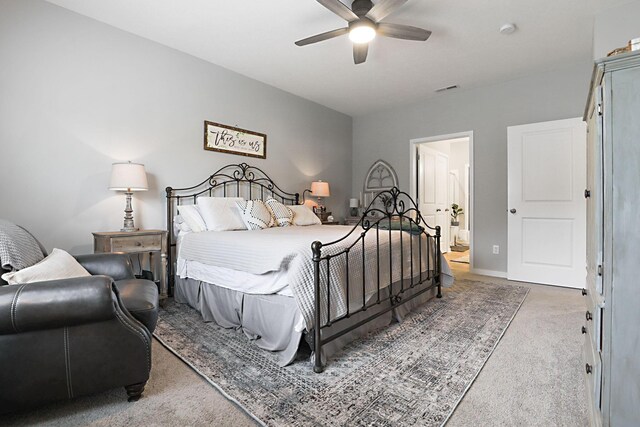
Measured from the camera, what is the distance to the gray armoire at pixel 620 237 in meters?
1.07

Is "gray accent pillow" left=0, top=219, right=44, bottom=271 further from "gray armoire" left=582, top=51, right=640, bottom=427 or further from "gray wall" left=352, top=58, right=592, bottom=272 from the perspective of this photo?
"gray wall" left=352, top=58, right=592, bottom=272

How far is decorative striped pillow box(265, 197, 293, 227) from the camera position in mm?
3689

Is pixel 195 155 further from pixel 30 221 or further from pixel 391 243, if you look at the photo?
pixel 391 243

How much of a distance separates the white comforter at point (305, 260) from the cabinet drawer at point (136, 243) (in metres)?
0.26

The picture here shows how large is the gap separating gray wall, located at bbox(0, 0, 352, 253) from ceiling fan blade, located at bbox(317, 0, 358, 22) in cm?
196

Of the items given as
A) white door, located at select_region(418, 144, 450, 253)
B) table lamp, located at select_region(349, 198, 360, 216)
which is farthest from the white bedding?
white door, located at select_region(418, 144, 450, 253)

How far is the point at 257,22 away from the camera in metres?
2.88

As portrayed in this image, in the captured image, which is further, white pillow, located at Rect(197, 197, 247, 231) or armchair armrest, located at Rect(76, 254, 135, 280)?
white pillow, located at Rect(197, 197, 247, 231)

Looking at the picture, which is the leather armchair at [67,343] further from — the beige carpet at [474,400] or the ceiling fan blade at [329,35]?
the ceiling fan blade at [329,35]

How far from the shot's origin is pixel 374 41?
10.6 feet

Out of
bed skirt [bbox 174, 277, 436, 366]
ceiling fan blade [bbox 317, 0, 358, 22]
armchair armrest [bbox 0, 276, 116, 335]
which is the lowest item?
bed skirt [bbox 174, 277, 436, 366]

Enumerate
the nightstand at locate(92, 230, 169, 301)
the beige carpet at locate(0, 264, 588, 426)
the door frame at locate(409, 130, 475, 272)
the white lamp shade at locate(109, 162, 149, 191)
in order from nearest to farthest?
the beige carpet at locate(0, 264, 588, 426)
the nightstand at locate(92, 230, 169, 301)
the white lamp shade at locate(109, 162, 149, 191)
the door frame at locate(409, 130, 475, 272)

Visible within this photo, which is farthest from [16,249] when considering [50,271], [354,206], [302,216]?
[354,206]

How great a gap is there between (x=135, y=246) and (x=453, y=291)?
128 inches
